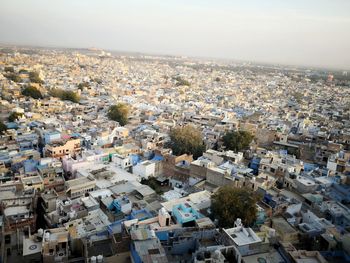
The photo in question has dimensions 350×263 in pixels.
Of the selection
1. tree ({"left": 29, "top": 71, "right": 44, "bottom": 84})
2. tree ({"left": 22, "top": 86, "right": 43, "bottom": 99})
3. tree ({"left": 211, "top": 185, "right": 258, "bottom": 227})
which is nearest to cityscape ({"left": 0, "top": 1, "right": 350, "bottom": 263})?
tree ({"left": 211, "top": 185, "right": 258, "bottom": 227})

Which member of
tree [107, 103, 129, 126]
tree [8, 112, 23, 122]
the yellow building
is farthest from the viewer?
tree [107, 103, 129, 126]

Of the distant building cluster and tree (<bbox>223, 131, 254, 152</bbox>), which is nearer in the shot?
the distant building cluster

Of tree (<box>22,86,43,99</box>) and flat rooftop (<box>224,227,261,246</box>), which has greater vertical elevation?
flat rooftop (<box>224,227,261,246</box>)

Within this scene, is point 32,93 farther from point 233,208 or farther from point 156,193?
point 233,208

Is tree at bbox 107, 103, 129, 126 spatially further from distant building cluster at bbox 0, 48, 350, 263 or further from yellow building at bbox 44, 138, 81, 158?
yellow building at bbox 44, 138, 81, 158

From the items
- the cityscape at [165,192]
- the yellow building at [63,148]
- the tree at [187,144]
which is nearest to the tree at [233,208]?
the cityscape at [165,192]

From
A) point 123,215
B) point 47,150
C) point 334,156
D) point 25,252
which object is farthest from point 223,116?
point 25,252
